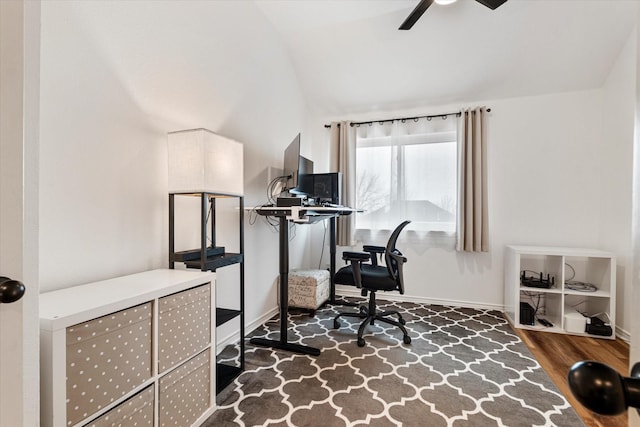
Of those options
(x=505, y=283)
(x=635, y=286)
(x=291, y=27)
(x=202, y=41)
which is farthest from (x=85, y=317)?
(x=505, y=283)

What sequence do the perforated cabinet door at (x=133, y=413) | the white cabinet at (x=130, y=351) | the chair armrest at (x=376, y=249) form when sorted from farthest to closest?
the chair armrest at (x=376, y=249)
the perforated cabinet door at (x=133, y=413)
the white cabinet at (x=130, y=351)

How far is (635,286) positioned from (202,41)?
2390 millimetres

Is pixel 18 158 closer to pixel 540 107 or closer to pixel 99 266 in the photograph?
pixel 99 266

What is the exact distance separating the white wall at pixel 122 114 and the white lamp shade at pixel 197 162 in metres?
0.13

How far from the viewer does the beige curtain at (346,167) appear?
3.57 meters

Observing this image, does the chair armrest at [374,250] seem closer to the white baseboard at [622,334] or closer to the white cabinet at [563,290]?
the white cabinet at [563,290]

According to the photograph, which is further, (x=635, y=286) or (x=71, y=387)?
(x=71, y=387)

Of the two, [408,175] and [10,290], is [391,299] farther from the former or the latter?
[10,290]

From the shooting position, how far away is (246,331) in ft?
8.11

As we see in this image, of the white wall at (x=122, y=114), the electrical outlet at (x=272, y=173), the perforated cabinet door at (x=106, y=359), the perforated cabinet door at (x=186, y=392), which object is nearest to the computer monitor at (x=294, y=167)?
the electrical outlet at (x=272, y=173)

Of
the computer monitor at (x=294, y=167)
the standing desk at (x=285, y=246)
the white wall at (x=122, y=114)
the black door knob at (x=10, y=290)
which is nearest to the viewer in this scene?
the black door knob at (x=10, y=290)

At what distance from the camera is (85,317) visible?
36.8 inches

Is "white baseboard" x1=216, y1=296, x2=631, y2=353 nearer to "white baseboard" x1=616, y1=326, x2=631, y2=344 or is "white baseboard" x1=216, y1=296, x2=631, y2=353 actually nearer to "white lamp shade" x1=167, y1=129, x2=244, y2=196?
"white baseboard" x1=616, y1=326, x2=631, y2=344

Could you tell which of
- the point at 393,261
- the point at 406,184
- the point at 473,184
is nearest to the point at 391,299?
the point at 393,261
